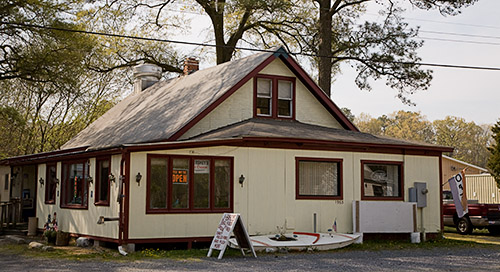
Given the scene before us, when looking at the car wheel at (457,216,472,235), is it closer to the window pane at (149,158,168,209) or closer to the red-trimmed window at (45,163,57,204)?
the window pane at (149,158,168,209)

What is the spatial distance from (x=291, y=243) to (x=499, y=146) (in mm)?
14473

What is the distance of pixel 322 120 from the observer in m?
19.5

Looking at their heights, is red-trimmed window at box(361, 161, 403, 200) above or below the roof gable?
Answer: below

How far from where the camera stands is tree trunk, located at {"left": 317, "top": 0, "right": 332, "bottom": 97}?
26.8m

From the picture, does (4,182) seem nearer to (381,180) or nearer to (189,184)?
(189,184)

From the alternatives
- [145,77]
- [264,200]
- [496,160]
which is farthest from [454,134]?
[264,200]

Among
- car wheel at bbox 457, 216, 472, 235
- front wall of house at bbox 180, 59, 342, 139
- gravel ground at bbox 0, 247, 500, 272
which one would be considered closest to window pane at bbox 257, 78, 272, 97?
front wall of house at bbox 180, 59, 342, 139

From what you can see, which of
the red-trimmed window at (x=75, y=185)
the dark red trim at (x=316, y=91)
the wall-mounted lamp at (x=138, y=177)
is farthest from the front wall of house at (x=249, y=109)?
the red-trimmed window at (x=75, y=185)

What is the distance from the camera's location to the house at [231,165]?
14750mm

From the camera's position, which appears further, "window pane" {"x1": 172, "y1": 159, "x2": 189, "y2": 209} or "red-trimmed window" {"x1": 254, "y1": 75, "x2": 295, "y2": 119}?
"red-trimmed window" {"x1": 254, "y1": 75, "x2": 295, "y2": 119}

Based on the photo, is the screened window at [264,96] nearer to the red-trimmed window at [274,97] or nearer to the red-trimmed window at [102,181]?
the red-trimmed window at [274,97]

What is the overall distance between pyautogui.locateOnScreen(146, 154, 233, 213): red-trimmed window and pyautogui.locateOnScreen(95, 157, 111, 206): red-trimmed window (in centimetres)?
168

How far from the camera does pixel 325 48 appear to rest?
26703 millimetres

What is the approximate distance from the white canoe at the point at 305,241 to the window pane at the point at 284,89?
196 inches
